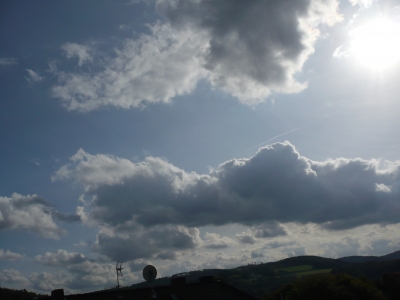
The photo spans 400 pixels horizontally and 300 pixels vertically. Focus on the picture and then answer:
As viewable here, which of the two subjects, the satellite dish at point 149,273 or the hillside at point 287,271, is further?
the hillside at point 287,271

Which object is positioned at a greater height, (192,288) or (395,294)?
(192,288)

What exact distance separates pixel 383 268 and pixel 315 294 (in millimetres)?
83850

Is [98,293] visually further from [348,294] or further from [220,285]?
[348,294]

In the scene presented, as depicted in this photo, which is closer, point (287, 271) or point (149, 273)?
point (149, 273)

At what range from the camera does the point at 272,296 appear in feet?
176

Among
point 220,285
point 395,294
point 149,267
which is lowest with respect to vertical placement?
point 395,294

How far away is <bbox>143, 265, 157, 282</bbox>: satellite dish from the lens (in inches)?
1035

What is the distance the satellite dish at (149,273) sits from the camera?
26297 mm

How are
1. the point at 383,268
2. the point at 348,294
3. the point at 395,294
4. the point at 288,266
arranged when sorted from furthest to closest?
the point at 288,266
the point at 383,268
the point at 395,294
the point at 348,294

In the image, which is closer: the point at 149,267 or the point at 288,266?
the point at 149,267

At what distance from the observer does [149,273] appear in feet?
86.7

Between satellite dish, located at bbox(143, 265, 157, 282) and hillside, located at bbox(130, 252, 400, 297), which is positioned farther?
hillside, located at bbox(130, 252, 400, 297)

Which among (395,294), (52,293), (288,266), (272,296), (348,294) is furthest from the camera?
(288,266)

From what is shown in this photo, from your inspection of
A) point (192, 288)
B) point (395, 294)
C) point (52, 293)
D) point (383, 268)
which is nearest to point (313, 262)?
point (383, 268)
